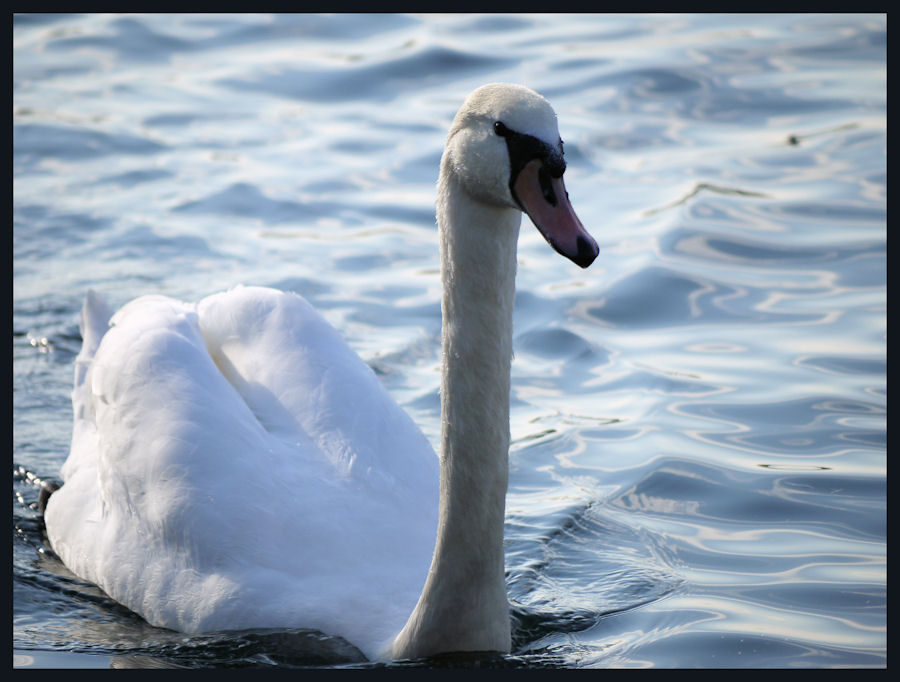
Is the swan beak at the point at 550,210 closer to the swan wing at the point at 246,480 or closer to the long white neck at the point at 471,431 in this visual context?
the long white neck at the point at 471,431

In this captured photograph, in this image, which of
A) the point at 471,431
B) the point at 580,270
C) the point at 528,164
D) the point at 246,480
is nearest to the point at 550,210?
the point at 528,164

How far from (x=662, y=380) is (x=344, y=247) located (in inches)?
131

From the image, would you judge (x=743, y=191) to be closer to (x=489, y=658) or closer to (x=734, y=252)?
(x=734, y=252)

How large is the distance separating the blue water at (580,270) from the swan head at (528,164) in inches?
70.2

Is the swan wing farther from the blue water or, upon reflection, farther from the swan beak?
the swan beak

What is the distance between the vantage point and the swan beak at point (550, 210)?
4340 mm

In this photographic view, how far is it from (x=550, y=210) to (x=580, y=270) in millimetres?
5747

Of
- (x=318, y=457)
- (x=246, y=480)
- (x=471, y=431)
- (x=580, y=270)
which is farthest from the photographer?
(x=580, y=270)

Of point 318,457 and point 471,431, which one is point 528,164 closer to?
point 471,431

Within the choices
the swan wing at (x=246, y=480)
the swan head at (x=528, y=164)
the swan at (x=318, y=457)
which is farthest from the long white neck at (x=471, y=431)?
the swan wing at (x=246, y=480)

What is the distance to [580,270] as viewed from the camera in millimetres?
10078

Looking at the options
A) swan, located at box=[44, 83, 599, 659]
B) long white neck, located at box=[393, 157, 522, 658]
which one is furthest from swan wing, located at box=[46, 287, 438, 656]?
long white neck, located at box=[393, 157, 522, 658]

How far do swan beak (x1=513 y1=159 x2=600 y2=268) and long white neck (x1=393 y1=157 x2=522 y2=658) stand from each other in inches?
8.1

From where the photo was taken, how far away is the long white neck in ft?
15.1
